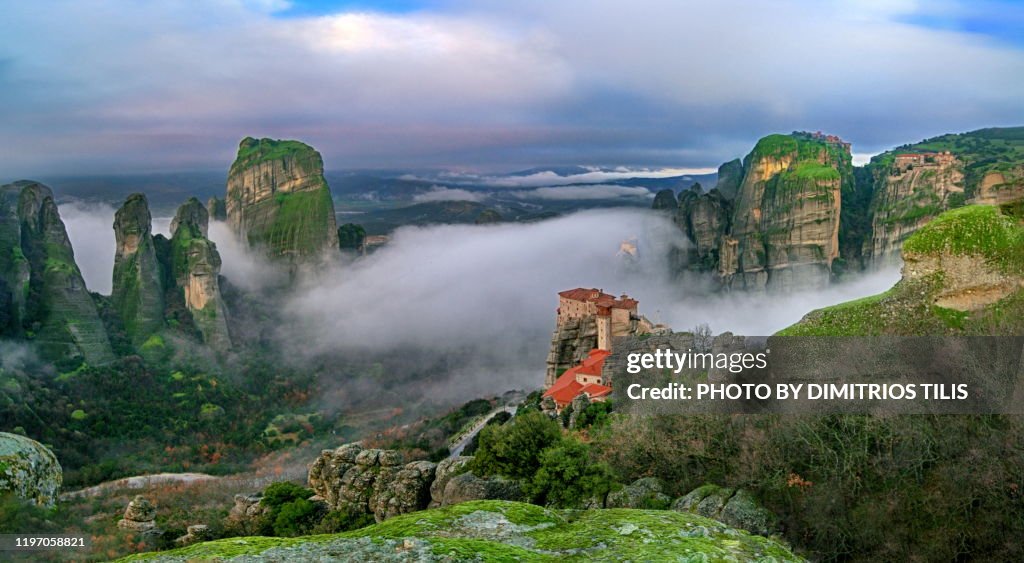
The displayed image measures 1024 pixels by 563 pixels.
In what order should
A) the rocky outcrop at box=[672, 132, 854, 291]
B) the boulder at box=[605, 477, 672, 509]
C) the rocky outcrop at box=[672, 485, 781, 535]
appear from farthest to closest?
the rocky outcrop at box=[672, 132, 854, 291]
the boulder at box=[605, 477, 672, 509]
the rocky outcrop at box=[672, 485, 781, 535]

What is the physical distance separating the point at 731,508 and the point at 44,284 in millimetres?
85390

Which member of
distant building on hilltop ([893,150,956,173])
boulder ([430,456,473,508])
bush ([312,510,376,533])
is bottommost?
bush ([312,510,376,533])

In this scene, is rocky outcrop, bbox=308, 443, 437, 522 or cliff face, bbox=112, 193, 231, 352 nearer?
rocky outcrop, bbox=308, 443, 437, 522

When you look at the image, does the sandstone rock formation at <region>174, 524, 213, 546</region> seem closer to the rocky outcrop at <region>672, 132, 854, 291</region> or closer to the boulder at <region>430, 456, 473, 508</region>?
the boulder at <region>430, 456, 473, 508</region>

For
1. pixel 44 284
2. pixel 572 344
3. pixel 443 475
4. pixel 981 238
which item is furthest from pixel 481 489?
pixel 44 284

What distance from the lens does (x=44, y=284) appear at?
78.8m

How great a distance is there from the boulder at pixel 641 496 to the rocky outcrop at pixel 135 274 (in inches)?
3396

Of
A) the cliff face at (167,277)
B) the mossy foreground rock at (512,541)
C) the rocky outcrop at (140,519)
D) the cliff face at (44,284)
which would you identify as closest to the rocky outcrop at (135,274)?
the cliff face at (167,277)

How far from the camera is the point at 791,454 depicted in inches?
704

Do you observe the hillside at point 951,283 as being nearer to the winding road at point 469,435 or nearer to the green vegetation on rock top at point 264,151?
the winding road at point 469,435

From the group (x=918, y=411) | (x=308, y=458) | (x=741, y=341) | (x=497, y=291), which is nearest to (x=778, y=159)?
(x=497, y=291)

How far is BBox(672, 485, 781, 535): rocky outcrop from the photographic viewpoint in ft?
50.4

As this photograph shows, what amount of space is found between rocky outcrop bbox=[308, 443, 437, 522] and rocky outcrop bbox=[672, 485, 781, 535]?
28.0 feet

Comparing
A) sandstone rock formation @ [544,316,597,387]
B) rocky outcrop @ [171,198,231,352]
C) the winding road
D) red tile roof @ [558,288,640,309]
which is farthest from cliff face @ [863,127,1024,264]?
rocky outcrop @ [171,198,231,352]
